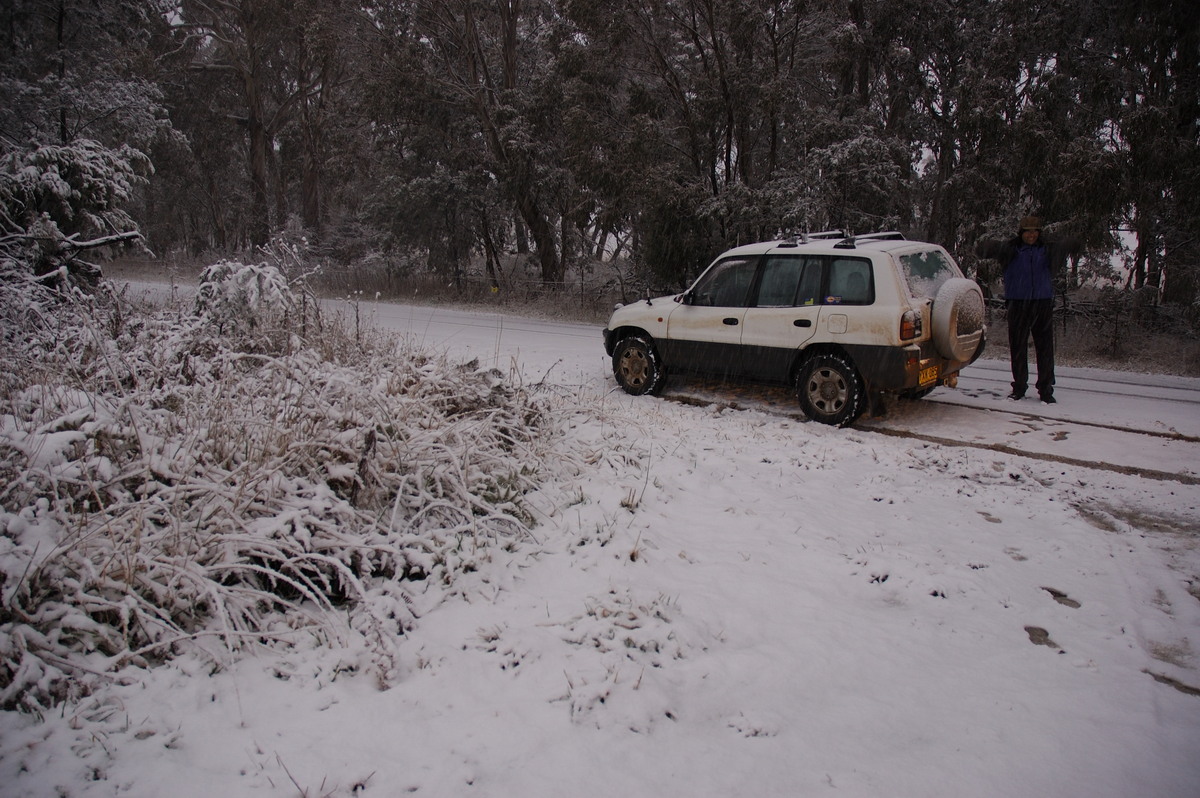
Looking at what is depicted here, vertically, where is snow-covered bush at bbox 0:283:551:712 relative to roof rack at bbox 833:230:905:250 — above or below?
below

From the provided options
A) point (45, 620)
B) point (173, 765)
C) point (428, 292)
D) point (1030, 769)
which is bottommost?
point (1030, 769)

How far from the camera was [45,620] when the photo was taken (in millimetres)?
2680

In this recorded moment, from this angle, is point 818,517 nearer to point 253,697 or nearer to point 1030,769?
point 1030,769

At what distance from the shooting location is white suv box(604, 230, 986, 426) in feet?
21.5

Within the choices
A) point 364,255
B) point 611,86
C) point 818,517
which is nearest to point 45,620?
point 818,517

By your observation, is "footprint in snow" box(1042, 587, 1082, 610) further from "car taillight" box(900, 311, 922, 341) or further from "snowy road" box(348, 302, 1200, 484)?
"car taillight" box(900, 311, 922, 341)

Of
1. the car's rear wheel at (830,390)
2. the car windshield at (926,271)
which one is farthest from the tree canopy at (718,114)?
the car's rear wheel at (830,390)

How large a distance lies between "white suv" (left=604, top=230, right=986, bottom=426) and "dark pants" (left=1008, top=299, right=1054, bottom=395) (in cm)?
94

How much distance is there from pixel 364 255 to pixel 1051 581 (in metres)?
28.6

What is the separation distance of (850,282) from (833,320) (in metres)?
0.42

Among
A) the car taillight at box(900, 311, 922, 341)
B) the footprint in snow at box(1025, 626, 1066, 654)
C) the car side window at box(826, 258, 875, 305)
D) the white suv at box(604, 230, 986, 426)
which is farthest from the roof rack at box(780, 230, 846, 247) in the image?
the footprint in snow at box(1025, 626, 1066, 654)

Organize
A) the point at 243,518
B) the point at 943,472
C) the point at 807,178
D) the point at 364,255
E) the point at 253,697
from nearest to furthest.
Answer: the point at 253,697
the point at 243,518
the point at 943,472
the point at 807,178
the point at 364,255

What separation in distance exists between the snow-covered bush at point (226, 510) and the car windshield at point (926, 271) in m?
4.19

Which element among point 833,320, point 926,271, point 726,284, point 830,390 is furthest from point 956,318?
point 726,284
